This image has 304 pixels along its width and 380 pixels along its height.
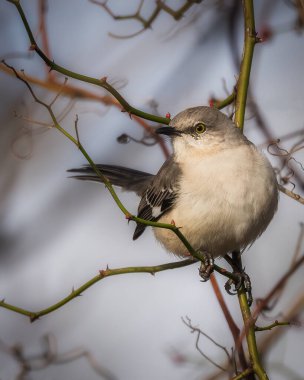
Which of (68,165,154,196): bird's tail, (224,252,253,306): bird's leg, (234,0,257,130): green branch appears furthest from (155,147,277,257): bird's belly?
(68,165,154,196): bird's tail

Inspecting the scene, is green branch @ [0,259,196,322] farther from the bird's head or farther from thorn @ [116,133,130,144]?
the bird's head

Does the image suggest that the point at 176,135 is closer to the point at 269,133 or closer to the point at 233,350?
the point at 269,133

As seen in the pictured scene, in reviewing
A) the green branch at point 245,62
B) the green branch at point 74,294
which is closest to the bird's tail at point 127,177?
the green branch at point 245,62

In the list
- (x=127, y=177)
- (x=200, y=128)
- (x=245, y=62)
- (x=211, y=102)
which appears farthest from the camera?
(x=127, y=177)

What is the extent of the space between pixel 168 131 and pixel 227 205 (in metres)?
0.62

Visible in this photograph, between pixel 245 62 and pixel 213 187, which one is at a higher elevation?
pixel 245 62

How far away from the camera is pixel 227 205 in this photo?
11.5ft

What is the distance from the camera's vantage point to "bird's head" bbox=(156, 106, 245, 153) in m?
3.86

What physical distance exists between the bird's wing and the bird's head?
18 cm

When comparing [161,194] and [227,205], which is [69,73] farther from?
[161,194]

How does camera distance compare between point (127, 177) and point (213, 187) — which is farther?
point (127, 177)

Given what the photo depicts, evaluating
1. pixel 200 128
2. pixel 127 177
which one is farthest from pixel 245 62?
pixel 127 177

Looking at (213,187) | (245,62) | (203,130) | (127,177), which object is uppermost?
(127,177)

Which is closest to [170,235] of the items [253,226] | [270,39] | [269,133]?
[253,226]
